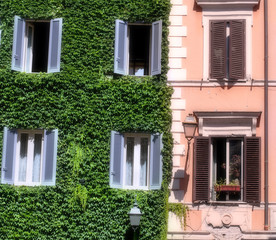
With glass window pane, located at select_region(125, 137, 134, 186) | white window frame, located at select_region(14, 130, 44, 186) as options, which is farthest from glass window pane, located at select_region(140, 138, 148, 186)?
white window frame, located at select_region(14, 130, 44, 186)

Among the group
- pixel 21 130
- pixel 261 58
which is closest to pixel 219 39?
pixel 261 58

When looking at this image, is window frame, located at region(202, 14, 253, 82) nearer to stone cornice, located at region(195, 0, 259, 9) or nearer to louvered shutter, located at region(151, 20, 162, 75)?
stone cornice, located at region(195, 0, 259, 9)

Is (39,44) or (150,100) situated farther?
(39,44)

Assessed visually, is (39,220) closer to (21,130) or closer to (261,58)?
(21,130)

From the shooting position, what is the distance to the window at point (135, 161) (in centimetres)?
1894

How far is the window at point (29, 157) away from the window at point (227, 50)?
5.05 m

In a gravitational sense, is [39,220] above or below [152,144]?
below

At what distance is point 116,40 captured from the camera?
19.6 meters

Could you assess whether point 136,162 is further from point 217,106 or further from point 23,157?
point 23,157

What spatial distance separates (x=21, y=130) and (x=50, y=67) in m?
2.01

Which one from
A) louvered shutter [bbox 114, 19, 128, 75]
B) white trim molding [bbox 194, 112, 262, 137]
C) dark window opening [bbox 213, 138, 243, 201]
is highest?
louvered shutter [bbox 114, 19, 128, 75]

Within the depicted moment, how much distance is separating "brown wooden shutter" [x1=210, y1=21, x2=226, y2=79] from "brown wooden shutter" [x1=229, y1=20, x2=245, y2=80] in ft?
0.68

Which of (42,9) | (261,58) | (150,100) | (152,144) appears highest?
(42,9)

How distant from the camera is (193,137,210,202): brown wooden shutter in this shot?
1894 cm
